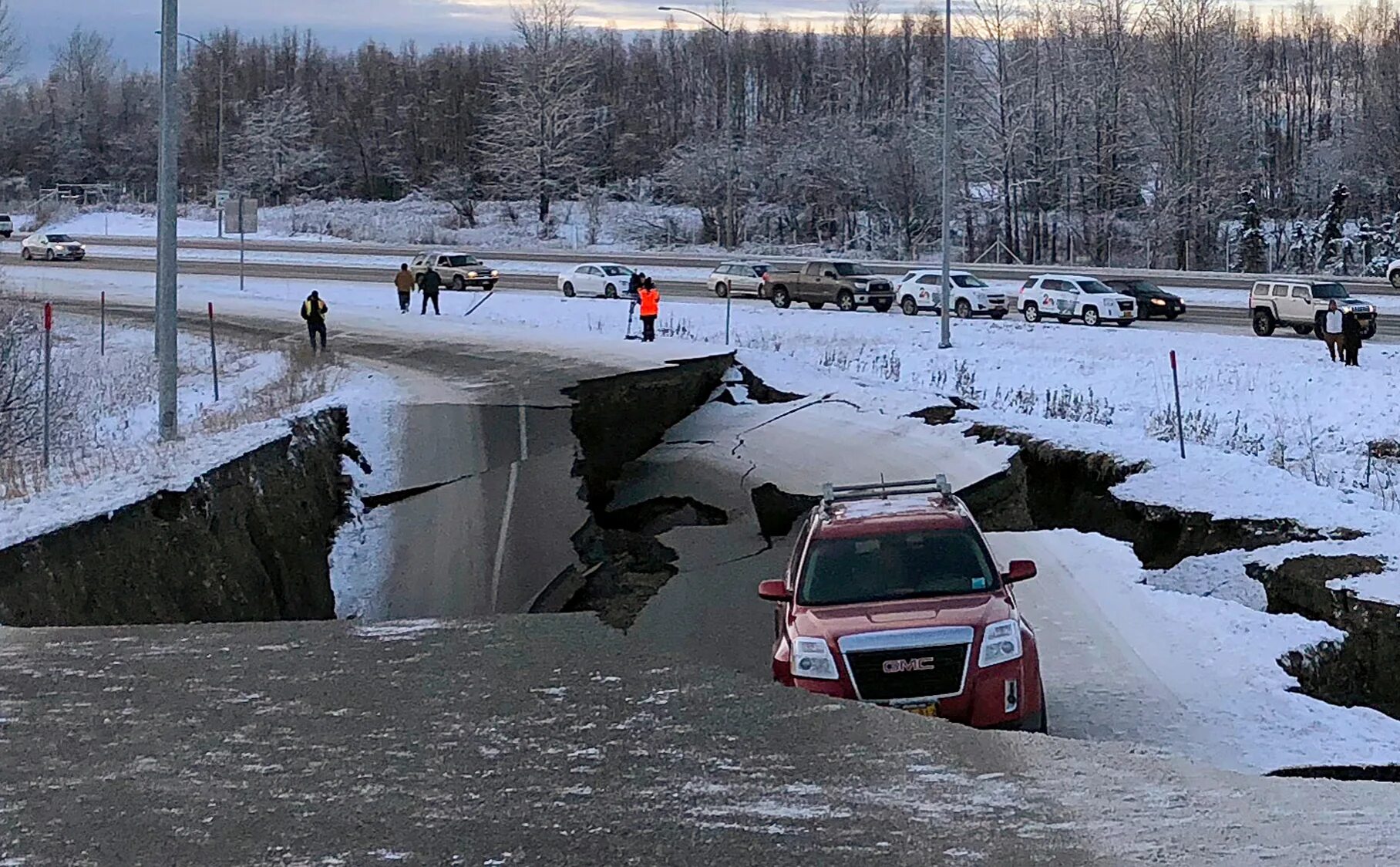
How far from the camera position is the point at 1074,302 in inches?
1747

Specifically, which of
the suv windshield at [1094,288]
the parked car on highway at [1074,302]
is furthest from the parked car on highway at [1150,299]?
the parked car on highway at [1074,302]

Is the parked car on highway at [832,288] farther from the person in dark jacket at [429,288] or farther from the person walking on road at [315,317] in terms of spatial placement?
the person walking on road at [315,317]

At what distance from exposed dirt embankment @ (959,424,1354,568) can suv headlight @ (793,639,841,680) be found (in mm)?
10002

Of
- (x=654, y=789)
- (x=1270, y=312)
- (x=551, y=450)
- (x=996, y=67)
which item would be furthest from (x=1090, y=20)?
(x=654, y=789)

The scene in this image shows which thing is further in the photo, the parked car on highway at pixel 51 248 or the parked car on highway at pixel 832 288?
the parked car on highway at pixel 51 248

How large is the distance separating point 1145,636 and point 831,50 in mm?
106401

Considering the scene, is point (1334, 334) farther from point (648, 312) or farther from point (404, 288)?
point (404, 288)

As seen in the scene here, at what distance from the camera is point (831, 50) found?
379ft

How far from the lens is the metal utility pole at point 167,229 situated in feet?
65.0

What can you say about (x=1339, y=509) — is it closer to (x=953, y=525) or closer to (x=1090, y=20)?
(x=953, y=525)

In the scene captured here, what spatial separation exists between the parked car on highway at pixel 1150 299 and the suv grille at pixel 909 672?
37.6 metres

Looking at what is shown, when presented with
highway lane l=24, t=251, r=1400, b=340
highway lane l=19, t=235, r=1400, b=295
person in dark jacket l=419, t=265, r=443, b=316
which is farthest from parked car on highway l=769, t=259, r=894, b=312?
person in dark jacket l=419, t=265, r=443, b=316

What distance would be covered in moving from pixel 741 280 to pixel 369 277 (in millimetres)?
14300

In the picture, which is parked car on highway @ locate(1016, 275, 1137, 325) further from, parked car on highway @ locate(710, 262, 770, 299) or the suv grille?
the suv grille
